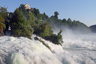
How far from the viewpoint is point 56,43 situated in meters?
17.1

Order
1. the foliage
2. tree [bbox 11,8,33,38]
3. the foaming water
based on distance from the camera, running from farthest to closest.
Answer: the foliage
tree [bbox 11,8,33,38]
the foaming water

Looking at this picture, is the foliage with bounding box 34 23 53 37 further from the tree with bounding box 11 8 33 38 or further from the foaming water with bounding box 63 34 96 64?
the foaming water with bounding box 63 34 96 64

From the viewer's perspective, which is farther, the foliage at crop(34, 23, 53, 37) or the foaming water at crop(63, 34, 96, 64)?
the foliage at crop(34, 23, 53, 37)

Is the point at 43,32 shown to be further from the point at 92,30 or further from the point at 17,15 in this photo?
the point at 92,30

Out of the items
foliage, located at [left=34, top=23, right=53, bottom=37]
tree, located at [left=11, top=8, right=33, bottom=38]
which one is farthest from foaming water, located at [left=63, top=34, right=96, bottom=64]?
tree, located at [left=11, top=8, right=33, bottom=38]

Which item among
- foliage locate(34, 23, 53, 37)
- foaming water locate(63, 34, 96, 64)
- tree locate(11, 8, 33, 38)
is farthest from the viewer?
foliage locate(34, 23, 53, 37)

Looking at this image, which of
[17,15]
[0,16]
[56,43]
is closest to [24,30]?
[17,15]

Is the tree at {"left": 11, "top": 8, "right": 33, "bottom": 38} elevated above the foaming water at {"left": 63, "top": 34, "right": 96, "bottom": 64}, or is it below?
above

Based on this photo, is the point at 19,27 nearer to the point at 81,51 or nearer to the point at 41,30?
the point at 41,30

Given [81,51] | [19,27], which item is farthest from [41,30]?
[81,51]

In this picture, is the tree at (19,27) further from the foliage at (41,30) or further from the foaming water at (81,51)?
the foaming water at (81,51)

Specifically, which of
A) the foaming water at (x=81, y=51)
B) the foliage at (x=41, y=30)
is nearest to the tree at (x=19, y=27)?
the foliage at (x=41, y=30)

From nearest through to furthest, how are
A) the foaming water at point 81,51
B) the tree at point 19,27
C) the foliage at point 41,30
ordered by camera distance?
the foaming water at point 81,51 < the tree at point 19,27 < the foliage at point 41,30

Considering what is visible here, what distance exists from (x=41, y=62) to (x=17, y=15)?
433 inches
